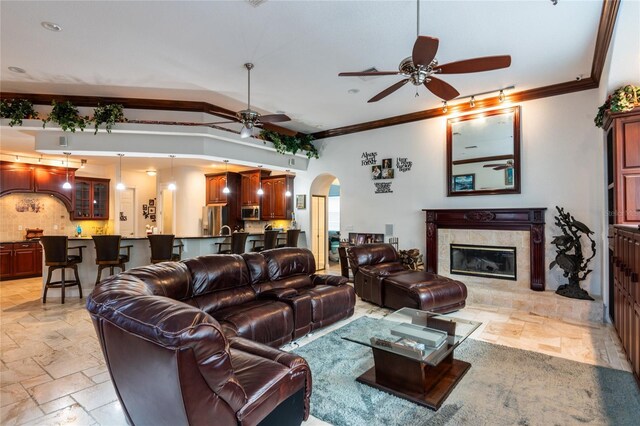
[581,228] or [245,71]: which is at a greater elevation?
[245,71]

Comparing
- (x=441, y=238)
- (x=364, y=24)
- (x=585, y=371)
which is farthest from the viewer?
(x=441, y=238)

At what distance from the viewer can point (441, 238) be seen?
19.5ft

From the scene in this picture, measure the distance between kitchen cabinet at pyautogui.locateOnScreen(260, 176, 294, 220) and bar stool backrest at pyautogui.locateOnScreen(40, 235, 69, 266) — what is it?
14.5ft

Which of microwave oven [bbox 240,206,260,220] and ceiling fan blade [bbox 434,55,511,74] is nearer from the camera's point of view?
ceiling fan blade [bbox 434,55,511,74]

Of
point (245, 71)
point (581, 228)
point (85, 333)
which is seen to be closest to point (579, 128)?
point (581, 228)

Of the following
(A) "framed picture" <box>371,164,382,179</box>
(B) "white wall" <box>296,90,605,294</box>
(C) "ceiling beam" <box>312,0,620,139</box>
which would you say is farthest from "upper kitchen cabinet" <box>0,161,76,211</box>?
(A) "framed picture" <box>371,164,382,179</box>

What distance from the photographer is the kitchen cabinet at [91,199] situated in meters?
8.54

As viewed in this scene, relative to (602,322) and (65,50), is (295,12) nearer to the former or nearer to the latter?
(65,50)

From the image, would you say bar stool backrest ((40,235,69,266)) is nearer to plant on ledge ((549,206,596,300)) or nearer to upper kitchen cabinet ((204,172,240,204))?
upper kitchen cabinet ((204,172,240,204))

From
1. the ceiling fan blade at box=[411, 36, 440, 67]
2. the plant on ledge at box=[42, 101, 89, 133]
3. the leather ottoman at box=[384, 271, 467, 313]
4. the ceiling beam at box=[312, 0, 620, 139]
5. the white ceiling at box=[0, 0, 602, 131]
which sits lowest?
the leather ottoman at box=[384, 271, 467, 313]

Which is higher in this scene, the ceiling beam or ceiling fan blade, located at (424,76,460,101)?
the ceiling beam

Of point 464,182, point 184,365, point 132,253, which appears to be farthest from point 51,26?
Result: point 464,182

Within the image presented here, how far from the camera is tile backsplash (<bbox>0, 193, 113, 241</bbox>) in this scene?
7.67 meters

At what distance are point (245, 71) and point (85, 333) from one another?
3.88m
